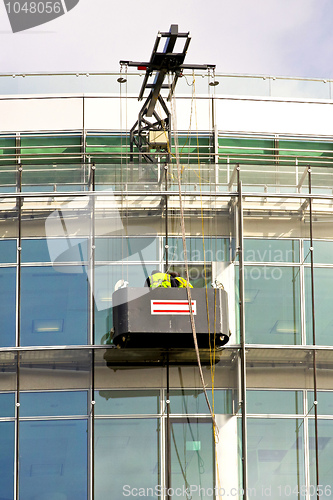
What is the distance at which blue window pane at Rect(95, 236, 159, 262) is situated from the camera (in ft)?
63.3

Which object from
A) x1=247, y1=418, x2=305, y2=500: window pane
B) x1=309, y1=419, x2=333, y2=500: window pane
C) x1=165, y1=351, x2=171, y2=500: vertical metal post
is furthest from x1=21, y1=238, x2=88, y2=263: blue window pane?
x1=309, y1=419, x2=333, y2=500: window pane

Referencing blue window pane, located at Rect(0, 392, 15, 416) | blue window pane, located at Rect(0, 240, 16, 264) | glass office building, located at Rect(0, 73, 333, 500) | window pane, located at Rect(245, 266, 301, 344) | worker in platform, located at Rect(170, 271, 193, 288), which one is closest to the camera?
glass office building, located at Rect(0, 73, 333, 500)

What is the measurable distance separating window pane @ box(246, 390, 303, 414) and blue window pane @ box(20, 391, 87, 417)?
128 inches

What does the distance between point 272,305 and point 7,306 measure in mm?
5265

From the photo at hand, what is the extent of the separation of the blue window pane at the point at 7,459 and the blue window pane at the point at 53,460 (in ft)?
0.56

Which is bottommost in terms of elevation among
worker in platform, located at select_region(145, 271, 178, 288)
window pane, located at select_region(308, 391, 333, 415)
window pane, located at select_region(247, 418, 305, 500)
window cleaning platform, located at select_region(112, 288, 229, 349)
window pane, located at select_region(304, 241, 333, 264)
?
window pane, located at select_region(247, 418, 305, 500)

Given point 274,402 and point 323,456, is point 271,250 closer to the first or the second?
point 274,402

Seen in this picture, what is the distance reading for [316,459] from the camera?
18.7 m

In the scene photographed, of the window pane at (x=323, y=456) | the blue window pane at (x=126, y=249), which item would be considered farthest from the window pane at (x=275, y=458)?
the blue window pane at (x=126, y=249)

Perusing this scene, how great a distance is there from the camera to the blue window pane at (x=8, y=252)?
1938 cm

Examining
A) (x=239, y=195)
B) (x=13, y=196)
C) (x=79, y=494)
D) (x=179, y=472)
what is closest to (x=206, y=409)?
(x=179, y=472)

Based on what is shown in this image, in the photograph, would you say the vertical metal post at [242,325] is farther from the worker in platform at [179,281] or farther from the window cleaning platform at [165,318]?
the worker in platform at [179,281]

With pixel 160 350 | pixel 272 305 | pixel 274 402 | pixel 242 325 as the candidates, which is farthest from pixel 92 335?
pixel 274 402

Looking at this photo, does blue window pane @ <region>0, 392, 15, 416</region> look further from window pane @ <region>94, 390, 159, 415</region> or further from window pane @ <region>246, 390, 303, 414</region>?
window pane @ <region>246, 390, 303, 414</region>
